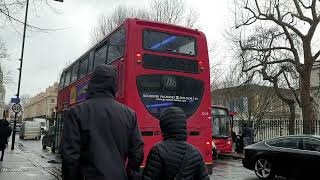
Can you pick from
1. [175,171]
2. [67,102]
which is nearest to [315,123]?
[67,102]

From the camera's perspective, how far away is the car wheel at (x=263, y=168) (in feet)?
41.2

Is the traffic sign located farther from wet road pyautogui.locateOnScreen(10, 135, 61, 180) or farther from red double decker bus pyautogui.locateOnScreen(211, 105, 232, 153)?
red double decker bus pyautogui.locateOnScreen(211, 105, 232, 153)

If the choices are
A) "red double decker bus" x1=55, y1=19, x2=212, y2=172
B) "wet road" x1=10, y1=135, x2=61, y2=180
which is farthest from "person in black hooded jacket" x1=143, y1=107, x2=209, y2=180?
"wet road" x1=10, y1=135, x2=61, y2=180

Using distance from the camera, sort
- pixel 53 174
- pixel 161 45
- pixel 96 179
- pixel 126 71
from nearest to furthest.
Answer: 1. pixel 96 179
2. pixel 126 71
3. pixel 161 45
4. pixel 53 174

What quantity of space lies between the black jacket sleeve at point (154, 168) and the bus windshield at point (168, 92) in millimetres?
6867

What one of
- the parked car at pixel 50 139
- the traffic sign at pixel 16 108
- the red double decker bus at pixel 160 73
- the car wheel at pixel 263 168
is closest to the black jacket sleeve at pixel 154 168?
the red double decker bus at pixel 160 73

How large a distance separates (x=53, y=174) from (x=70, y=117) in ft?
35.7

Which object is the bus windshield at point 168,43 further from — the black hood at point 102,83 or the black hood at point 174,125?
the black hood at point 174,125

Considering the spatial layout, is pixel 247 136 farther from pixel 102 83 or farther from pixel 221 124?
pixel 102 83

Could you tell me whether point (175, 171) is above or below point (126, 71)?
below

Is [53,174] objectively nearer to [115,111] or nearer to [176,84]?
[176,84]

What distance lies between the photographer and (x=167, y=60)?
11.2 metres

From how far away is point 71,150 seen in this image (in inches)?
139

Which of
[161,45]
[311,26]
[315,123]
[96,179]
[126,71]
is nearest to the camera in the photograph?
[96,179]
